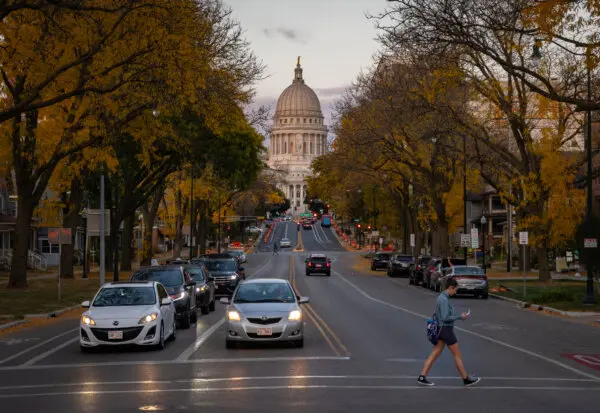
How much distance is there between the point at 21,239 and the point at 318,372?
26838 millimetres

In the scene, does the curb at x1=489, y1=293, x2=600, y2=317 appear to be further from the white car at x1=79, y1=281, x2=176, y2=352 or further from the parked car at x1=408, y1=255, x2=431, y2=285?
the white car at x1=79, y1=281, x2=176, y2=352

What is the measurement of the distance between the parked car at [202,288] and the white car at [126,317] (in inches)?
371

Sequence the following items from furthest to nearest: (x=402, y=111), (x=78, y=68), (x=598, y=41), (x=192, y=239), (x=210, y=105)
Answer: (x=192, y=239)
(x=402, y=111)
(x=210, y=105)
(x=78, y=68)
(x=598, y=41)

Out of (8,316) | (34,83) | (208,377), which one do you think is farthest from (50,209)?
(208,377)

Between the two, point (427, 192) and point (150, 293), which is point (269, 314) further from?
point (427, 192)

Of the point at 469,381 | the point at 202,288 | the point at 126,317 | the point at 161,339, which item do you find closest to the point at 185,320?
the point at 161,339

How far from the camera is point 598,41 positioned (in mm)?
24297

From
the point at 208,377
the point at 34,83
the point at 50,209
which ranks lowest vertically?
the point at 208,377

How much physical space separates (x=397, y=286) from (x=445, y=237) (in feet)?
36.4

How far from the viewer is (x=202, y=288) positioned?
103ft

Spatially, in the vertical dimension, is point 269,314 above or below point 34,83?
below

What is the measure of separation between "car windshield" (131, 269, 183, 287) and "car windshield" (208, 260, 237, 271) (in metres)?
16.0

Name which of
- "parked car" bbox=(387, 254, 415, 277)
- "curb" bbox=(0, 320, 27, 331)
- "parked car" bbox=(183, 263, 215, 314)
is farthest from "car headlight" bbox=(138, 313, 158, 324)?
"parked car" bbox=(387, 254, 415, 277)

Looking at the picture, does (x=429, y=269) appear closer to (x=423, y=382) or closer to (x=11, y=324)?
(x=11, y=324)
